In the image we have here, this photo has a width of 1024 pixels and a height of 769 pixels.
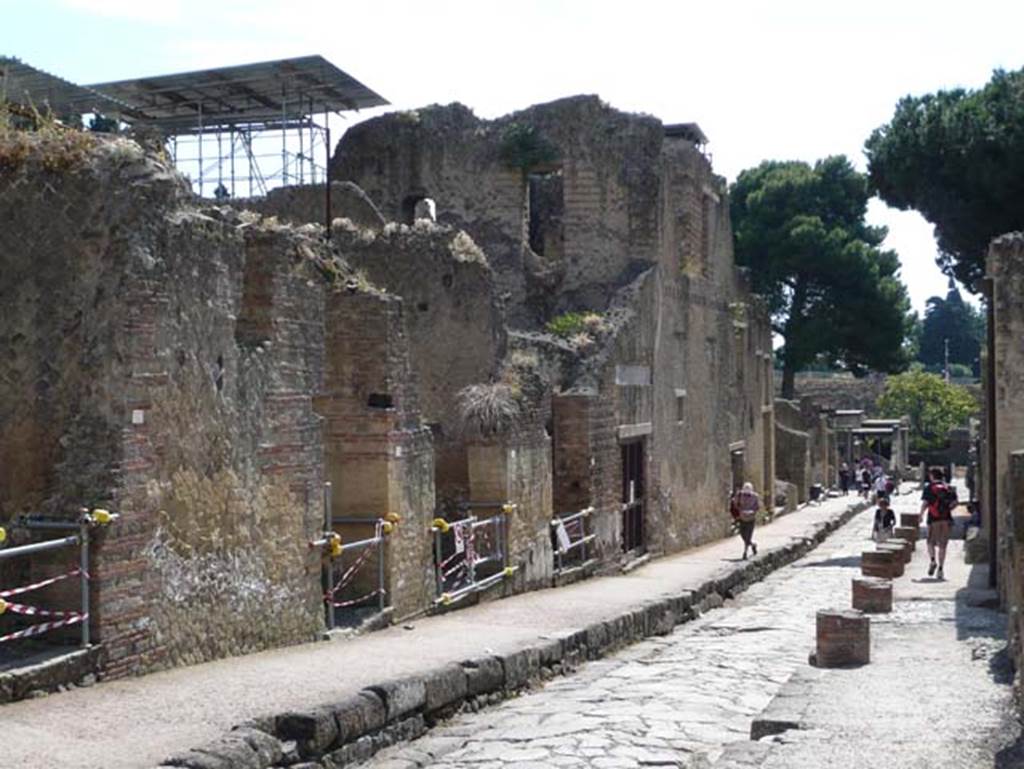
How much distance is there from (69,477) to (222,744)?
2257 mm

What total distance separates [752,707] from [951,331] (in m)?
88.1

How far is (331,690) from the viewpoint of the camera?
8.05m

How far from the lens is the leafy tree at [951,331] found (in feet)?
304

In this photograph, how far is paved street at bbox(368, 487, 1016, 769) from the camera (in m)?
7.24

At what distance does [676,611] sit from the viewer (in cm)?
1470

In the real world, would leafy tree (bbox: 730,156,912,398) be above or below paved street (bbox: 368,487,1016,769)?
above

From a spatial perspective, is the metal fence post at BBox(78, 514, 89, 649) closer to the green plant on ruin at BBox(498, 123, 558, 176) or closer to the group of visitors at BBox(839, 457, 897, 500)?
the green plant on ruin at BBox(498, 123, 558, 176)

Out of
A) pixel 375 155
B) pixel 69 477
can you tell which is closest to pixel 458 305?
pixel 375 155

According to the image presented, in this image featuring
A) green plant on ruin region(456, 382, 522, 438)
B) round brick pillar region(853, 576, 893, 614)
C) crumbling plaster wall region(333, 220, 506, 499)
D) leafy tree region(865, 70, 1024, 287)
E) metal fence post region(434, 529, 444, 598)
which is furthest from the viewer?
leafy tree region(865, 70, 1024, 287)

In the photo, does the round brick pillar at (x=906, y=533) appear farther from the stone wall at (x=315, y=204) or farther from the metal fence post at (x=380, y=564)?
the metal fence post at (x=380, y=564)

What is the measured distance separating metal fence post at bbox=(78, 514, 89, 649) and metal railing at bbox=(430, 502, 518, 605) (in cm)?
505

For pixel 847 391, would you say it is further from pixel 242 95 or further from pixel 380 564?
pixel 380 564

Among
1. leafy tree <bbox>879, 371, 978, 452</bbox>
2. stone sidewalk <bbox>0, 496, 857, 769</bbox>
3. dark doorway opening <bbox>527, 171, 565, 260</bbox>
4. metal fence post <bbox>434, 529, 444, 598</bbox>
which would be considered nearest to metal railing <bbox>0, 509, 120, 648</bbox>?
stone sidewalk <bbox>0, 496, 857, 769</bbox>

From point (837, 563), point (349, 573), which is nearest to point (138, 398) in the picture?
point (349, 573)
